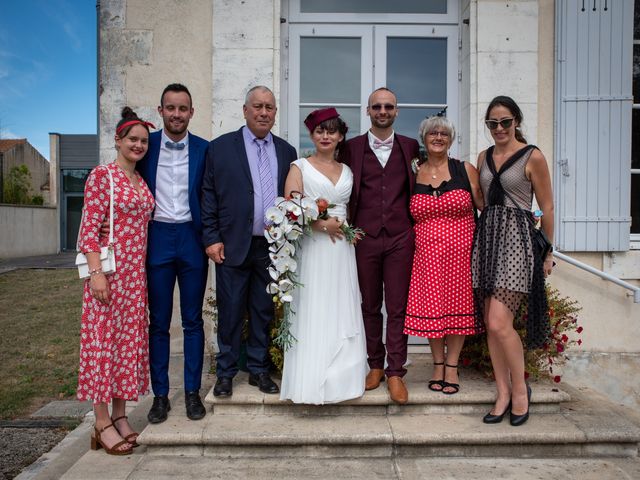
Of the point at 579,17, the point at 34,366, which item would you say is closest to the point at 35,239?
the point at 34,366

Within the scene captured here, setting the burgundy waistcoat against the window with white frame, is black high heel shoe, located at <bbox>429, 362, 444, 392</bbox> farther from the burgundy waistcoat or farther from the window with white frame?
the window with white frame

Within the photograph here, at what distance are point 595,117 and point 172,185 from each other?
137 inches

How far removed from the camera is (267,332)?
3568mm

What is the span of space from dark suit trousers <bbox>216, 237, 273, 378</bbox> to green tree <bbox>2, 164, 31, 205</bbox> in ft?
70.0

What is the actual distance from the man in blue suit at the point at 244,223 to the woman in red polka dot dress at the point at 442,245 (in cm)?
89

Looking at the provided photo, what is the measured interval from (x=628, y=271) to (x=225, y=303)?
3.40 meters

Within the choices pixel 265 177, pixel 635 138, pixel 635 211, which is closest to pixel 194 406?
pixel 265 177

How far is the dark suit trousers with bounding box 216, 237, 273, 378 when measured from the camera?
133 inches

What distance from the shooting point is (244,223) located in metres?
3.32

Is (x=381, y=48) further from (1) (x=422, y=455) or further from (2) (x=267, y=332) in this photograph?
(1) (x=422, y=455)

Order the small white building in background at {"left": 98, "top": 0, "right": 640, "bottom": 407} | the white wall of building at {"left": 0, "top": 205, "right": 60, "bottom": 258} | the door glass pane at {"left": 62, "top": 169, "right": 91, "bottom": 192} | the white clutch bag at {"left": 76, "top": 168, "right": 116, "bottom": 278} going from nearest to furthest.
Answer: the white clutch bag at {"left": 76, "top": 168, "right": 116, "bottom": 278}, the small white building in background at {"left": 98, "top": 0, "right": 640, "bottom": 407}, the white wall of building at {"left": 0, "top": 205, "right": 60, "bottom": 258}, the door glass pane at {"left": 62, "top": 169, "right": 91, "bottom": 192}

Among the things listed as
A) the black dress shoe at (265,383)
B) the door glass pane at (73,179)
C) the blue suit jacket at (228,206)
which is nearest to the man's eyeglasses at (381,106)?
the blue suit jacket at (228,206)

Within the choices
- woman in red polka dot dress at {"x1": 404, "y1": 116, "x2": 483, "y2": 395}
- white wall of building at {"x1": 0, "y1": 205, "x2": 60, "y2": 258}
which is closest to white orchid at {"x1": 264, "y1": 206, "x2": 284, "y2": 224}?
woman in red polka dot dress at {"x1": 404, "y1": 116, "x2": 483, "y2": 395}

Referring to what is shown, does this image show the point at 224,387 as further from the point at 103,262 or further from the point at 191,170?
the point at 191,170
